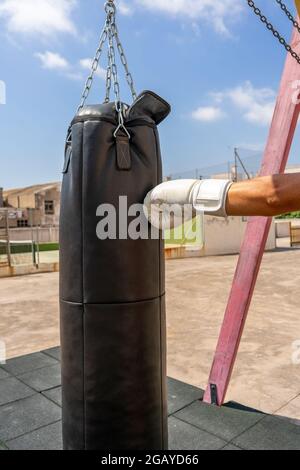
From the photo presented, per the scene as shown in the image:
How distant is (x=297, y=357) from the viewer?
4102 mm

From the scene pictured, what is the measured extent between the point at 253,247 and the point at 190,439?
136 centimetres

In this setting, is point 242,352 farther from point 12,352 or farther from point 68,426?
point 68,426

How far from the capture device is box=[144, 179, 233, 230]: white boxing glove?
119 centimetres

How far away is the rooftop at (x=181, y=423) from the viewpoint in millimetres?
2268

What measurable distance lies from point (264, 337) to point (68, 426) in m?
3.84

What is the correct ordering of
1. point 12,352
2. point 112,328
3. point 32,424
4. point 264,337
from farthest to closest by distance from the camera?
point 264,337 → point 12,352 → point 32,424 → point 112,328

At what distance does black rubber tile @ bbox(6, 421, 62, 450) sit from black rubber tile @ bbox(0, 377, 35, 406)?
0.60 metres

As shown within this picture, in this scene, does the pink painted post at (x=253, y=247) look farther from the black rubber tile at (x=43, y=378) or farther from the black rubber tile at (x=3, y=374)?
the black rubber tile at (x=3, y=374)

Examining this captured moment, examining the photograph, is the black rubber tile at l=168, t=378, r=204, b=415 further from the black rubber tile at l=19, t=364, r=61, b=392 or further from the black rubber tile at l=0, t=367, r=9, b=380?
the black rubber tile at l=0, t=367, r=9, b=380

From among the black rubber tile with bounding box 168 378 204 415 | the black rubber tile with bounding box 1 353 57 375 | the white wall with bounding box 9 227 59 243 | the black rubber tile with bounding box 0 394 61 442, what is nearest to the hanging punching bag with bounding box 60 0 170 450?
the black rubber tile with bounding box 0 394 61 442

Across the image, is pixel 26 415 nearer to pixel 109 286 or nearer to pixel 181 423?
pixel 181 423

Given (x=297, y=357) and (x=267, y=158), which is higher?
(x=267, y=158)

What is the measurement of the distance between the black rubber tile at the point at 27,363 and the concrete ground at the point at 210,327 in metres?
0.46
